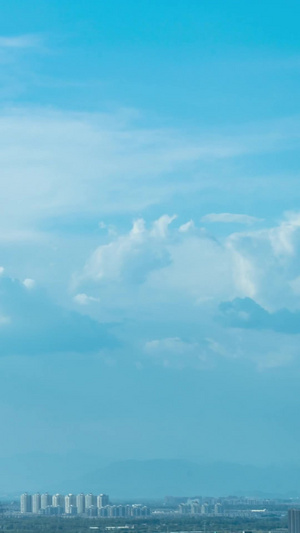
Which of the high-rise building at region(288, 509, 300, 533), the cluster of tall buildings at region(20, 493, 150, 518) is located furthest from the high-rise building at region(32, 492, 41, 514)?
the high-rise building at region(288, 509, 300, 533)

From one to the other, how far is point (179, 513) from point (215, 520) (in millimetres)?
20993

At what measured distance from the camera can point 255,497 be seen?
7534 inches

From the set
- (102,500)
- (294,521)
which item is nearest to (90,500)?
(102,500)

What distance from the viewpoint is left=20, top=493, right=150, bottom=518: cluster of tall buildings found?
114562 millimetres

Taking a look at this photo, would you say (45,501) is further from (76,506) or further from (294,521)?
(294,521)

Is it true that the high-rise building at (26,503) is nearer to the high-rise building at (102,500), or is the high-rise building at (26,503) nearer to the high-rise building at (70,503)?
the high-rise building at (70,503)

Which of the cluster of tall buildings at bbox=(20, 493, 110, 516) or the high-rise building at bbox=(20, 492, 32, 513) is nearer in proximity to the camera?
the cluster of tall buildings at bbox=(20, 493, 110, 516)

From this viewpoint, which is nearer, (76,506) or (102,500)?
(76,506)

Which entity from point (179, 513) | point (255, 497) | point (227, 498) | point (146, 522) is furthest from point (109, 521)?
point (255, 497)

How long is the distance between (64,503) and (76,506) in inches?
175

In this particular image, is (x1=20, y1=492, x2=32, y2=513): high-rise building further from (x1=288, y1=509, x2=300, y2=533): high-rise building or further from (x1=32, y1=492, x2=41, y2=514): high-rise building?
(x1=288, y1=509, x2=300, y2=533): high-rise building

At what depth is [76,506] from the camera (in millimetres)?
119375

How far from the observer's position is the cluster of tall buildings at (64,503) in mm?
116312

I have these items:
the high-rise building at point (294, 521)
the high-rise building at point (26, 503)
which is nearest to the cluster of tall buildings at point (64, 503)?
the high-rise building at point (26, 503)
